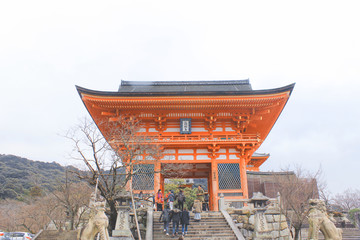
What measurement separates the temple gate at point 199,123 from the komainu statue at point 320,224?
300 inches

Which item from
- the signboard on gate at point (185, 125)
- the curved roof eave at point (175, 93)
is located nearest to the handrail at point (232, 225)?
the signboard on gate at point (185, 125)

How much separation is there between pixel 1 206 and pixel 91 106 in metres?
25.1

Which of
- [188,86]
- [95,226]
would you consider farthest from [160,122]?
[95,226]

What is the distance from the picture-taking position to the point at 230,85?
22297 millimetres

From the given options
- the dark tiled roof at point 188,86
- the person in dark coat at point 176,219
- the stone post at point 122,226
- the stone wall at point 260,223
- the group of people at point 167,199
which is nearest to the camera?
the stone post at point 122,226

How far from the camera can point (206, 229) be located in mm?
10867

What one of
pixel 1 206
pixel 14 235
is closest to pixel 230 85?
pixel 14 235

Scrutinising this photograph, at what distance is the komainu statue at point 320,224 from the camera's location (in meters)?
7.24

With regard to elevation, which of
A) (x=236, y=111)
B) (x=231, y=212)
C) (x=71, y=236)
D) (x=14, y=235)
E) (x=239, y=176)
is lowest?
(x=14, y=235)

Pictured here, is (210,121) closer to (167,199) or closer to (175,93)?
(175,93)

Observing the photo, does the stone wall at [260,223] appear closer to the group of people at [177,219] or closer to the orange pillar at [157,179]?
the group of people at [177,219]

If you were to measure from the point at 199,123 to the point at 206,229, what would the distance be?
25.8 feet

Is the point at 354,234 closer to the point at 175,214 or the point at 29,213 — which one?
the point at 175,214

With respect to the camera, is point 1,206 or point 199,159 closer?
point 199,159
